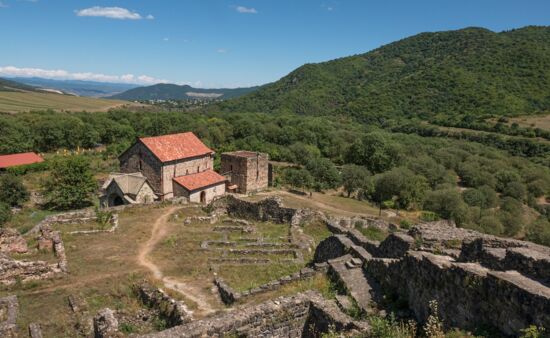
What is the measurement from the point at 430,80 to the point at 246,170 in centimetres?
10484

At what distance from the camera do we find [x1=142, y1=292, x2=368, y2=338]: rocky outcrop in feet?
23.7

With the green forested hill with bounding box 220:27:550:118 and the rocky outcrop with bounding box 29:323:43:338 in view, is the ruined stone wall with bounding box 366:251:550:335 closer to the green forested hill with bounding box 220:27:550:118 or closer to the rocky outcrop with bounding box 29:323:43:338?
the rocky outcrop with bounding box 29:323:43:338

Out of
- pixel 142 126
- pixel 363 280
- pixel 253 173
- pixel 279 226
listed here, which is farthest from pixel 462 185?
pixel 142 126

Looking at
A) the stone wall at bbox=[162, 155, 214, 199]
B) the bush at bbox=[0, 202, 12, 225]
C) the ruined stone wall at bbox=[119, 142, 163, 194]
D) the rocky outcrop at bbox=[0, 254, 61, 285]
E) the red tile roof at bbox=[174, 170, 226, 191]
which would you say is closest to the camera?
the rocky outcrop at bbox=[0, 254, 61, 285]

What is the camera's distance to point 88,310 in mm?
12859

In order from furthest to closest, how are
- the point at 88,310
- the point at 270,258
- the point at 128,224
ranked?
1. the point at 128,224
2. the point at 270,258
3. the point at 88,310

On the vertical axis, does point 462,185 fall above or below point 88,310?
below

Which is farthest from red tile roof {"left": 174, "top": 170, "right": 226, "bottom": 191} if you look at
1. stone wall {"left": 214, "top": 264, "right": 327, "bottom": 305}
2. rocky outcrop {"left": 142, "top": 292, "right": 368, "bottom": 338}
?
rocky outcrop {"left": 142, "top": 292, "right": 368, "bottom": 338}

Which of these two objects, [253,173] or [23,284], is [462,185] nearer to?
[253,173]

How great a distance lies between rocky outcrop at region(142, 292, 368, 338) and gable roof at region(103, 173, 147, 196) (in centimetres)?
2968

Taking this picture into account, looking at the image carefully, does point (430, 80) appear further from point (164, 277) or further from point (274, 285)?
point (274, 285)

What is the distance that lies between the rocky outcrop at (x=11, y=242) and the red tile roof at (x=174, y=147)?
1932 cm

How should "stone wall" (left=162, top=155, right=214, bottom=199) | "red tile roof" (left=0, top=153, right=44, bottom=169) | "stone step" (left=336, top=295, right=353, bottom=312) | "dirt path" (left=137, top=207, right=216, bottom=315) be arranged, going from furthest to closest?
"red tile roof" (left=0, top=153, right=44, bottom=169), "stone wall" (left=162, top=155, right=214, bottom=199), "dirt path" (left=137, top=207, right=216, bottom=315), "stone step" (left=336, top=295, right=353, bottom=312)

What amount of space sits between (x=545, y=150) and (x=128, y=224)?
86078 millimetres
